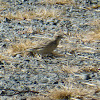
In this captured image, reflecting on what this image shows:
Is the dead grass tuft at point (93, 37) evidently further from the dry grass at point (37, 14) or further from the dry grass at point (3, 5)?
the dry grass at point (3, 5)

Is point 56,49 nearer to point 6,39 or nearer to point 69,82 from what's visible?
point 69,82

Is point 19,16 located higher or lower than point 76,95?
higher

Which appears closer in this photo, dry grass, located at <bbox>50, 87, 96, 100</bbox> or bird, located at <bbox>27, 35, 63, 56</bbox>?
dry grass, located at <bbox>50, 87, 96, 100</bbox>

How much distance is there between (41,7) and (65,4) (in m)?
0.98

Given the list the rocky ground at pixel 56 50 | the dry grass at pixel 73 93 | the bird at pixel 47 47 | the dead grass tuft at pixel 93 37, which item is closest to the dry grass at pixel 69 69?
the rocky ground at pixel 56 50

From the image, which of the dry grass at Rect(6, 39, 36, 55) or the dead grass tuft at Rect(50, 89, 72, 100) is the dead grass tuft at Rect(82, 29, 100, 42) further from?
the dead grass tuft at Rect(50, 89, 72, 100)

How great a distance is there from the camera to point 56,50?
5723mm

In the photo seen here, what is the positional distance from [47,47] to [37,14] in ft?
5.35

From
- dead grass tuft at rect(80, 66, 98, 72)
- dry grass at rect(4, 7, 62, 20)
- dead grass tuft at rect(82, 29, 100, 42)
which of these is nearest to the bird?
dead grass tuft at rect(82, 29, 100, 42)

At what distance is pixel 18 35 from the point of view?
20.3 feet

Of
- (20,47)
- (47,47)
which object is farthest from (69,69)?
(20,47)

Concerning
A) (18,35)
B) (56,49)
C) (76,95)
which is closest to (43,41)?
(56,49)

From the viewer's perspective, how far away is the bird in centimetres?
572

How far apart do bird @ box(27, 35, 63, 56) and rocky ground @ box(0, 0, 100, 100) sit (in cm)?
16
